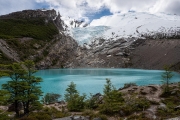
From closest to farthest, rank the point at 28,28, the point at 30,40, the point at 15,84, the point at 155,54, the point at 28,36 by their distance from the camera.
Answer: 1. the point at 15,84
2. the point at 155,54
3. the point at 30,40
4. the point at 28,36
5. the point at 28,28

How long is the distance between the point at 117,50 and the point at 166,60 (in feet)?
152

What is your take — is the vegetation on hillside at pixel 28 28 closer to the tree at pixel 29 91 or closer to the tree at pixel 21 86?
the tree at pixel 29 91

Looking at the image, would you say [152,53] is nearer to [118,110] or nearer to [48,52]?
[48,52]

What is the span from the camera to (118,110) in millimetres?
19938

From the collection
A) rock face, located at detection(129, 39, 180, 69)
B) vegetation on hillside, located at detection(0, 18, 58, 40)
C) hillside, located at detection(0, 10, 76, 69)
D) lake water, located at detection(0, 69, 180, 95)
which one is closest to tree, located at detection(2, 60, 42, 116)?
lake water, located at detection(0, 69, 180, 95)

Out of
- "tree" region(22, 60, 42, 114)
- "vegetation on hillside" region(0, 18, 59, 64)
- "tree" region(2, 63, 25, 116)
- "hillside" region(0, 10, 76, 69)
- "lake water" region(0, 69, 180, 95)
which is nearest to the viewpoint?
"tree" region(2, 63, 25, 116)

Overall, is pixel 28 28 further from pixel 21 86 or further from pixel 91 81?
pixel 21 86

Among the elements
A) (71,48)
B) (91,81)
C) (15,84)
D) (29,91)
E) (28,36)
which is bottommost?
(91,81)

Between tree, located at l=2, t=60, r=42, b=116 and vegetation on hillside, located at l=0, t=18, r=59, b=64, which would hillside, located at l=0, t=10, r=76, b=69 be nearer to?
vegetation on hillside, located at l=0, t=18, r=59, b=64

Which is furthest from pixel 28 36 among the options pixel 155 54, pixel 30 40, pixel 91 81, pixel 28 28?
pixel 91 81

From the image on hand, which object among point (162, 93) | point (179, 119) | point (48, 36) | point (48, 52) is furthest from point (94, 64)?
point (179, 119)

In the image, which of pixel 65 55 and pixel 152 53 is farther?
pixel 65 55

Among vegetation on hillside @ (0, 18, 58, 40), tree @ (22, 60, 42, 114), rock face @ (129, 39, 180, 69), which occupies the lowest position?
tree @ (22, 60, 42, 114)

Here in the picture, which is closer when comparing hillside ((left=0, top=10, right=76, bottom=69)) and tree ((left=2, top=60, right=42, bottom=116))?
tree ((left=2, top=60, right=42, bottom=116))
